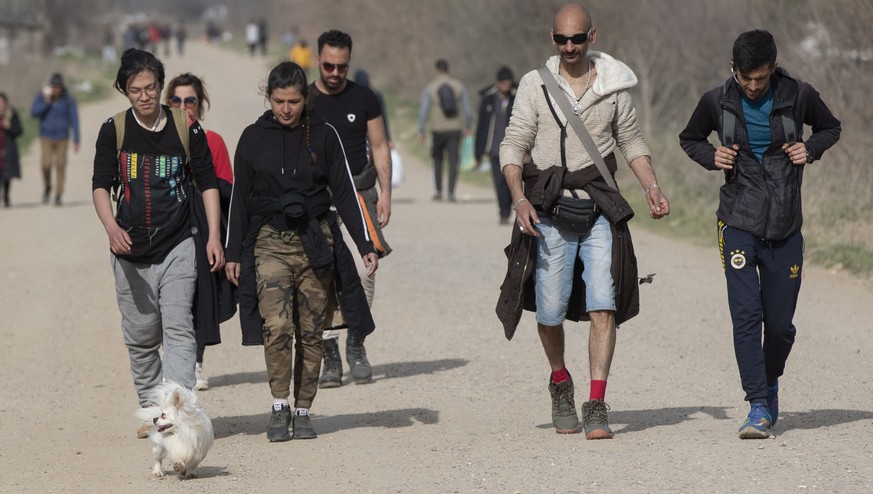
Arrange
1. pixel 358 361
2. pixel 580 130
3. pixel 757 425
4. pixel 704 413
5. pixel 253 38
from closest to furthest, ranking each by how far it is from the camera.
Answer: pixel 757 425 → pixel 580 130 → pixel 704 413 → pixel 358 361 → pixel 253 38

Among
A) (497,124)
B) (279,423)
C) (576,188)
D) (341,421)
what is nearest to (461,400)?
(341,421)

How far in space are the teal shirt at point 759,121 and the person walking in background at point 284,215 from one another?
189cm

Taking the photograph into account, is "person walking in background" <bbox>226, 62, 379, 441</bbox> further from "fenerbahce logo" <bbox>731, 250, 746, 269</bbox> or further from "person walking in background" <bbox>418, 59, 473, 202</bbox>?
"person walking in background" <bbox>418, 59, 473, 202</bbox>

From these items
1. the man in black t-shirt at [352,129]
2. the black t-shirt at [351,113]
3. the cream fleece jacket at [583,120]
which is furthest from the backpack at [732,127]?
the black t-shirt at [351,113]

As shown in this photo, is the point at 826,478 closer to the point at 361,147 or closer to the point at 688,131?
the point at 688,131

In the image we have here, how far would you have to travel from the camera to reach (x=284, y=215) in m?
6.95

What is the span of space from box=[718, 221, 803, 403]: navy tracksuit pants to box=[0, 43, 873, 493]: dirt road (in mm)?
353

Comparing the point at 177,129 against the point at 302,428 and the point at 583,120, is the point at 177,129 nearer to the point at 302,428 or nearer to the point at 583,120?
the point at 302,428

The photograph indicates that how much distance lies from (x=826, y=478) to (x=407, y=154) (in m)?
25.4

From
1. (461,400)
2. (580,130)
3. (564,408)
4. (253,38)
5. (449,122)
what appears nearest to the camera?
(580,130)

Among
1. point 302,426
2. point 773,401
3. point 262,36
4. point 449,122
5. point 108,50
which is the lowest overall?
point 302,426

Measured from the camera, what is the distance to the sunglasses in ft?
21.8

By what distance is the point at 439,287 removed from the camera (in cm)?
1292

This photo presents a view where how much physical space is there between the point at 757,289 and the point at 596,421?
0.96 meters
